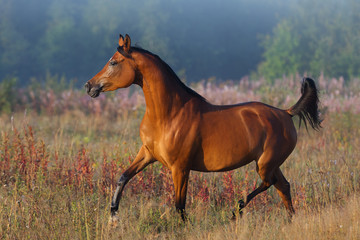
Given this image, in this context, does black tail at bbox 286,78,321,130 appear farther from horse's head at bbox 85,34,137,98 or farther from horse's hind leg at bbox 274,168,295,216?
horse's head at bbox 85,34,137,98

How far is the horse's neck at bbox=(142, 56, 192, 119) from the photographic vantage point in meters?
4.56

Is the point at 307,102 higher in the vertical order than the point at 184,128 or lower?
higher

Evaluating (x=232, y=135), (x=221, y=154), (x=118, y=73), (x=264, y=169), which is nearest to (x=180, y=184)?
(x=221, y=154)

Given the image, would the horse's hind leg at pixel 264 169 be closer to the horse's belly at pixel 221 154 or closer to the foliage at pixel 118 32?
the horse's belly at pixel 221 154

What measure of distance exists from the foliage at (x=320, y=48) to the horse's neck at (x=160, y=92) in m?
35.1

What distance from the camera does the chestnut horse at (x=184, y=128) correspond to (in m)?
4.53

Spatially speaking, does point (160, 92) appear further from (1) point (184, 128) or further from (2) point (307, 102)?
(2) point (307, 102)

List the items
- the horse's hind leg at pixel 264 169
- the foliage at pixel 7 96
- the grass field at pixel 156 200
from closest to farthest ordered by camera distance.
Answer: the grass field at pixel 156 200
the horse's hind leg at pixel 264 169
the foliage at pixel 7 96

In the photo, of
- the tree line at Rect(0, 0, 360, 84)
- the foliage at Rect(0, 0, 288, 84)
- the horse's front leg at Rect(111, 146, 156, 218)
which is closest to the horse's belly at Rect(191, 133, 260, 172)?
the horse's front leg at Rect(111, 146, 156, 218)

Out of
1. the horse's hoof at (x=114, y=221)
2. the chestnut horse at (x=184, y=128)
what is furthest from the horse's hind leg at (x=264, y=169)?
the horse's hoof at (x=114, y=221)

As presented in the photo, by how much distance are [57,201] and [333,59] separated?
126 feet

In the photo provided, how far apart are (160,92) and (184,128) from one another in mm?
436

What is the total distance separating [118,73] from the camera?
453 cm

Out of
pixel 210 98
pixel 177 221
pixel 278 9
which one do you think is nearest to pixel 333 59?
pixel 210 98
